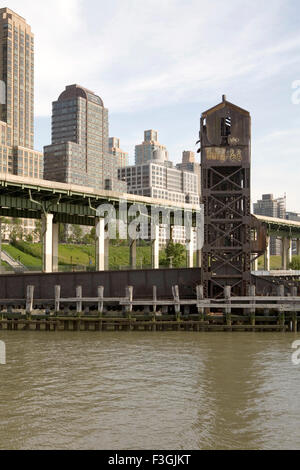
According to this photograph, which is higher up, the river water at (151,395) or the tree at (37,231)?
the tree at (37,231)

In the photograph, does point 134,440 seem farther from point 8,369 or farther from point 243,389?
point 8,369

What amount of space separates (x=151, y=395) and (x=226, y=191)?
21825mm

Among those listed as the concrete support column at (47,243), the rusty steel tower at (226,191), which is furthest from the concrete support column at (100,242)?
the rusty steel tower at (226,191)

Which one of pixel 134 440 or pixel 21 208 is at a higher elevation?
pixel 21 208

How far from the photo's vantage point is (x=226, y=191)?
38.2 metres

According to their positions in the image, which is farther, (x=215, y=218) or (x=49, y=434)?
(x=215, y=218)

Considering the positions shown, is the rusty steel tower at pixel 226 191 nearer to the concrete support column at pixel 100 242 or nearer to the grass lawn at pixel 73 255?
the concrete support column at pixel 100 242

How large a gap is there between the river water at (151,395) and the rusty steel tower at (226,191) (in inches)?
308

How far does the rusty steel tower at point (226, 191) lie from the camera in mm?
38062

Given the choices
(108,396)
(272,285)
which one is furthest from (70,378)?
(272,285)

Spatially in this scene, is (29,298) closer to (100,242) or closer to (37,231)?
(100,242)

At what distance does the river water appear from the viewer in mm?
14930

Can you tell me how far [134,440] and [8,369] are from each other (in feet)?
36.8
